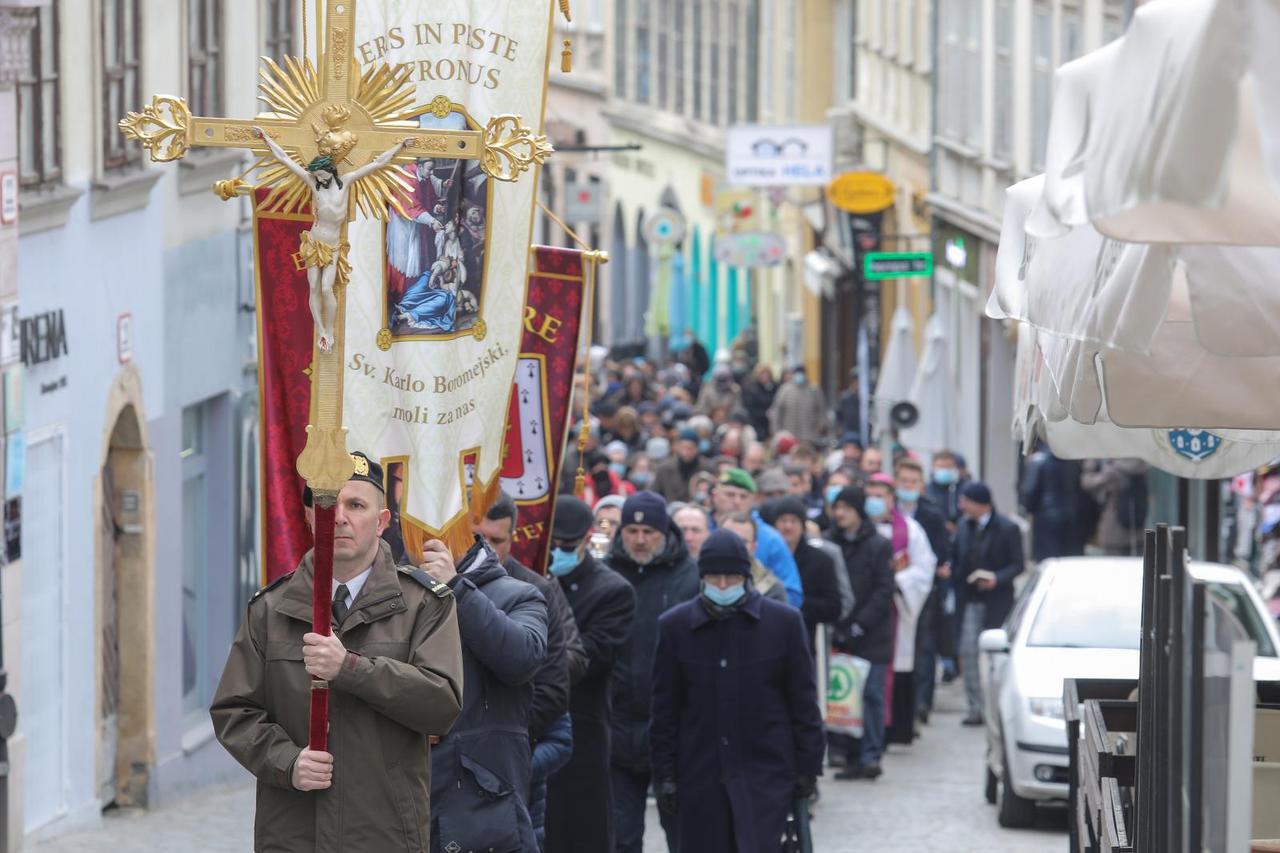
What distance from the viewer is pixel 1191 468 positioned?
921cm

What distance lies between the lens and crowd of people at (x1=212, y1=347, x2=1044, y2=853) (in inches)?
261

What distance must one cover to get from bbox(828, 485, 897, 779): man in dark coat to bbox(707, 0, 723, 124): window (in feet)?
173

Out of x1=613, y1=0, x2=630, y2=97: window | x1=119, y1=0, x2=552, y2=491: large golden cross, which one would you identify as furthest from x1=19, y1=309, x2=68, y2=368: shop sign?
x1=613, y1=0, x2=630, y2=97: window

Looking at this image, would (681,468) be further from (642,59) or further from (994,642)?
(642,59)

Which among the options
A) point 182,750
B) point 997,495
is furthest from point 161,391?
point 997,495

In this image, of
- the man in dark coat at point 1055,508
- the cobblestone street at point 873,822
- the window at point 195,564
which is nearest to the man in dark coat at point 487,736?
the cobblestone street at point 873,822

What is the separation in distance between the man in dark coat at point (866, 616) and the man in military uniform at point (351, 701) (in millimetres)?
9255

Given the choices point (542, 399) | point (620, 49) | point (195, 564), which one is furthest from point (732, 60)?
point (542, 399)

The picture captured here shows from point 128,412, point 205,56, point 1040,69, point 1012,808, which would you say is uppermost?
point 1040,69

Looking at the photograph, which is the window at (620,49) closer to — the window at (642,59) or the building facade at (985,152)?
the window at (642,59)

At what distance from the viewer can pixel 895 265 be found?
24.9 metres

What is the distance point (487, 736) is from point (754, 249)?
1279 inches

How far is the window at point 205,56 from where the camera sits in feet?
57.3

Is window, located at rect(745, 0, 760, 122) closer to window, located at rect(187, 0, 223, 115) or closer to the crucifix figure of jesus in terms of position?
window, located at rect(187, 0, 223, 115)
